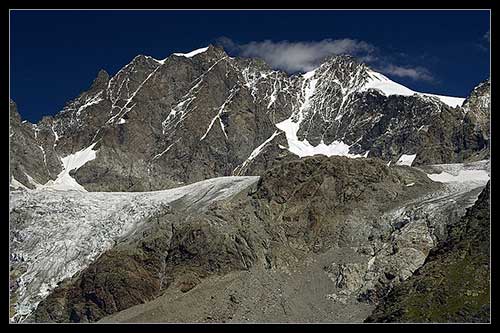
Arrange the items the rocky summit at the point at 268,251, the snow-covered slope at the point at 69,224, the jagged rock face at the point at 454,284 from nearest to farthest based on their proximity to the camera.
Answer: the jagged rock face at the point at 454,284, the rocky summit at the point at 268,251, the snow-covered slope at the point at 69,224

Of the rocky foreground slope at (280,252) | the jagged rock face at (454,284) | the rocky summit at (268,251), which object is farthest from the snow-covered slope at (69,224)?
the jagged rock face at (454,284)

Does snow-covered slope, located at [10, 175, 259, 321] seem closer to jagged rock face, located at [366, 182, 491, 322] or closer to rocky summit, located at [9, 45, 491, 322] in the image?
rocky summit, located at [9, 45, 491, 322]

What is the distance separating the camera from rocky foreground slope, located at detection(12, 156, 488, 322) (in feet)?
403

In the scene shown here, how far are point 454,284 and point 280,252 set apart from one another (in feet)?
161

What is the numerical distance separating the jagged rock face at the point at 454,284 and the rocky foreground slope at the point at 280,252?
57.1ft

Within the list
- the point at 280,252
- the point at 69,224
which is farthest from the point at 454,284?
the point at 69,224

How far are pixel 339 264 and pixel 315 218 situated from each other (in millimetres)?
20845

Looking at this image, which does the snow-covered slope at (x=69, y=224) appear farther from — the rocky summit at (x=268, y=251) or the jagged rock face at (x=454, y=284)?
the jagged rock face at (x=454, y=284)

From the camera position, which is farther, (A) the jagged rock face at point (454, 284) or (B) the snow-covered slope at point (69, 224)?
(B) the snow-covered slope at point (69, 224)

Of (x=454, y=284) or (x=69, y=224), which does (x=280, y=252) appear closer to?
(x=454, y=284)

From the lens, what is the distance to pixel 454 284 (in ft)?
311

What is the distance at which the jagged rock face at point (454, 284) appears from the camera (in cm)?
8994
